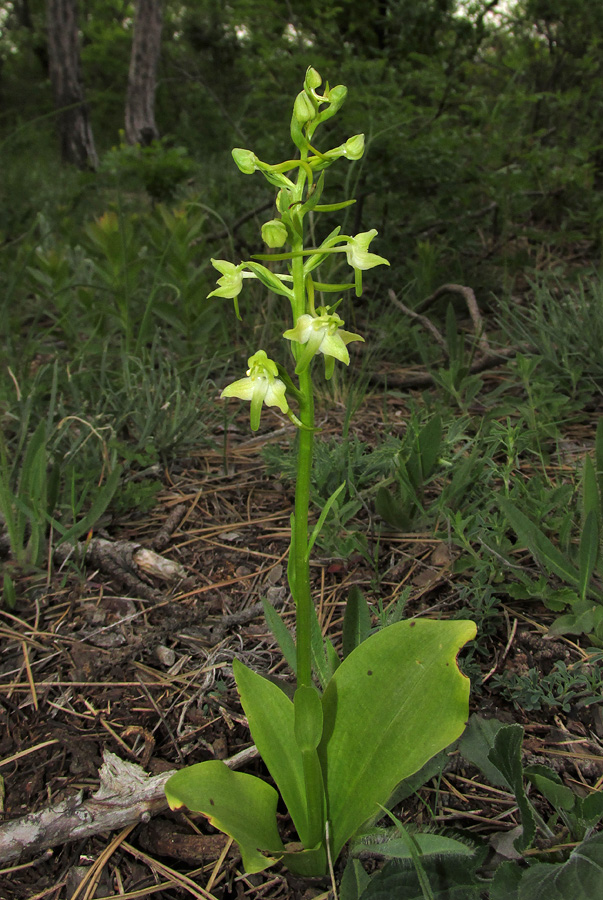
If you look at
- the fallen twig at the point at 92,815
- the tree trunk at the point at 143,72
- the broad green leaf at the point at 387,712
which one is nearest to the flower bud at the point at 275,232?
the broad green leaf at the point at 387,712

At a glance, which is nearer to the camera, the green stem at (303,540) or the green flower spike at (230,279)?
the green stem at (303,540)

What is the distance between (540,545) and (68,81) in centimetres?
1006

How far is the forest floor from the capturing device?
1087mm

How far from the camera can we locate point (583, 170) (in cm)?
335

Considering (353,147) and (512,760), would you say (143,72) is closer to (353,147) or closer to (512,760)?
(353,147)

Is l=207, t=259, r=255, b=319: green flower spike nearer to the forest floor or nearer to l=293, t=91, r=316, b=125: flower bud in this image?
l=293, t=91, r=316, b=125: flower bud

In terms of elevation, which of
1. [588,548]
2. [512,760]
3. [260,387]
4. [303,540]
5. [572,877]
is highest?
[260,387]

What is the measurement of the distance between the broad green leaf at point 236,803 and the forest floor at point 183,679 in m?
0.08

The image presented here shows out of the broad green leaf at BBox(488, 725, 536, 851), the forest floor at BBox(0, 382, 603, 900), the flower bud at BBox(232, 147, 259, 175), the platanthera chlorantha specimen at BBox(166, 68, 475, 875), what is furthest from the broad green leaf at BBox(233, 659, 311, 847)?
the flower bud at BBox(232, 147, 259, 175)

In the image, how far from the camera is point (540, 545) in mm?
1375

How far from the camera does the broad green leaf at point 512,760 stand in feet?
3.03

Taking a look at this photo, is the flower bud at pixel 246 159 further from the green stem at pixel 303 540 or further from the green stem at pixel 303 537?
the green stem at pixel 303 540

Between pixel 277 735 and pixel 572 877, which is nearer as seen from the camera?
pixel 572 877

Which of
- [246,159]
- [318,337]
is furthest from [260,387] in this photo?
[246,159]
